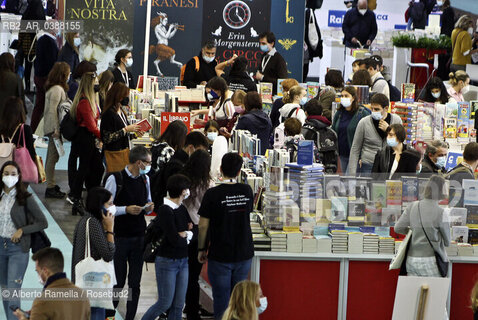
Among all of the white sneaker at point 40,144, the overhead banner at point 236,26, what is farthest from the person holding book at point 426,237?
the overhead banner at point 236,26

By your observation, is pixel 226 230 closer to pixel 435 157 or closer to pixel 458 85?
pixel 435 157

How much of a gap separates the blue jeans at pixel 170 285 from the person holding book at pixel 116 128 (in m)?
3.21

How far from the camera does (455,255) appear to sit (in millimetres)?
7355

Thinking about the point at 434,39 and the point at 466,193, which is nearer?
the point at 466,193

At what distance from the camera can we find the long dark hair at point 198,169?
23.7 feet

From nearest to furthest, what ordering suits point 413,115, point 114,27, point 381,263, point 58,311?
point 58,311
point 381,263
point 413,115
point 114,27

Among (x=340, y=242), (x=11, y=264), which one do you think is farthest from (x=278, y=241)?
(x=11, y=264)

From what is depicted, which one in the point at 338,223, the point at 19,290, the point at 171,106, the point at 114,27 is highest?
the point at 114,27

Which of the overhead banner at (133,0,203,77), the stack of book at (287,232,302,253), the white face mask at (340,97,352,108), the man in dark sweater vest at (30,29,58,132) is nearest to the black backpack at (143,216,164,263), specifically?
the stack of book at (287,232,302,253)

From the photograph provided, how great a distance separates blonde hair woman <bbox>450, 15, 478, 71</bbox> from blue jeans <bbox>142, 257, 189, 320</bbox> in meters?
13.1

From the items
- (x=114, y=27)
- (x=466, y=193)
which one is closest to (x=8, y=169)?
(x=466, y=193)

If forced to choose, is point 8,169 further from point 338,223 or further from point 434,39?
point 434,39

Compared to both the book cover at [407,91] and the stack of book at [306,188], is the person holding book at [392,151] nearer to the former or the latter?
the stack of book at [306,188]

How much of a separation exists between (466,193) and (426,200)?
718 millimetres
